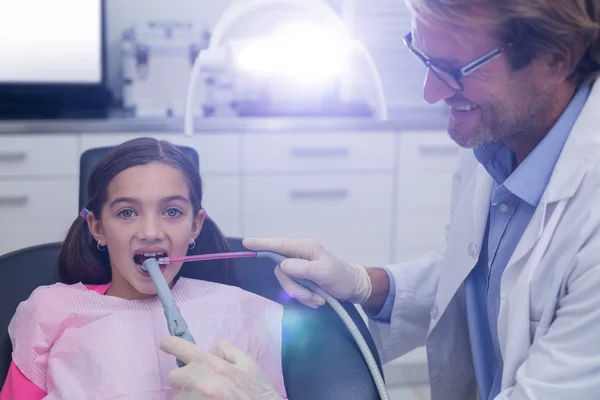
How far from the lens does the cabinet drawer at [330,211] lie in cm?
227

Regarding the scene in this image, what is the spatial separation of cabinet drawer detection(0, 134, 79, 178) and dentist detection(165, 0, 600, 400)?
44.8 inches

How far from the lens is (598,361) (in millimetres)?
919

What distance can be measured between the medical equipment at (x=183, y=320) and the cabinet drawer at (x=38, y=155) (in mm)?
1093

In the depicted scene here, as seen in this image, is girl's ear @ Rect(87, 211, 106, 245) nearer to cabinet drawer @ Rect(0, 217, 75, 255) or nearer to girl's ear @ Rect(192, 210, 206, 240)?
girl's ear @ Rect(192, 210, 206, 240)

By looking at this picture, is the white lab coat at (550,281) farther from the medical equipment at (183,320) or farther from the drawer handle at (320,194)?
the drawer handle at (320,194)

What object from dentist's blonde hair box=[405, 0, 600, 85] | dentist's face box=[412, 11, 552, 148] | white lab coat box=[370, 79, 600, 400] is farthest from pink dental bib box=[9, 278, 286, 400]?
dentist's blonde hair box=[405, 0, 600, 85]

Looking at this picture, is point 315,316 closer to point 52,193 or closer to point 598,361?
point 598,361

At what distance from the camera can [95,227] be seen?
1.23 m

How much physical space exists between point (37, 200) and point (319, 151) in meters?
0.94

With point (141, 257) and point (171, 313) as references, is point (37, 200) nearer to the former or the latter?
point (141, 257)

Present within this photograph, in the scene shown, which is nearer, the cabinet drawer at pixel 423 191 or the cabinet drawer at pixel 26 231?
the cabinet drawer at pixel 26 231

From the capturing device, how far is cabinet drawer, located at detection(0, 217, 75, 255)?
7.04 ft

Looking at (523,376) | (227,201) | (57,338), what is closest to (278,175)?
(227,201)

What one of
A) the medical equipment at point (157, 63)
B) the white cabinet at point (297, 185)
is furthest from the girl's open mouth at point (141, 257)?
the medical equipment at point (157, 63)
